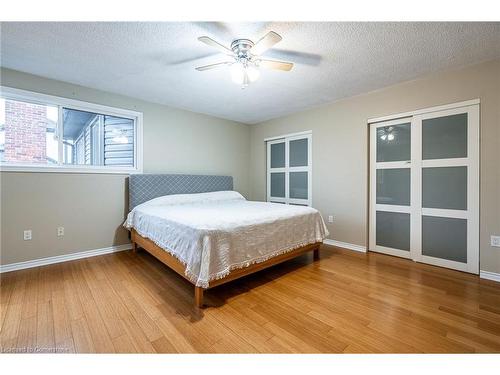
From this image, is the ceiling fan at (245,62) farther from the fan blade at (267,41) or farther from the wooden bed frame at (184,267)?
the wooden bed frame at (184,267)

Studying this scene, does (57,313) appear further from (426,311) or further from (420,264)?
(420,264)

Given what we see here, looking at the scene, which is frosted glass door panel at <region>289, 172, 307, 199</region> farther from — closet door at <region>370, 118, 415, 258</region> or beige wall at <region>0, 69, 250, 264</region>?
beige wall at <region>0, 69, 250, 264</region>

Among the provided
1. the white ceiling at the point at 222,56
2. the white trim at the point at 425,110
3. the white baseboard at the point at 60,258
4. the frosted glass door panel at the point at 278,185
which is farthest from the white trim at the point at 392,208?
the white baseboard at the point at 60,258

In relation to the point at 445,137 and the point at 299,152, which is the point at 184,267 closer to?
the point at 299,152

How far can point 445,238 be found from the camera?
2689mm

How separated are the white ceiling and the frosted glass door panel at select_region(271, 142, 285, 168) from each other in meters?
1.38

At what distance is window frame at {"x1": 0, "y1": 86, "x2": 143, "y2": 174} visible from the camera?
2615 millimetres

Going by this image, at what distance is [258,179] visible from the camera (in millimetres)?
5008

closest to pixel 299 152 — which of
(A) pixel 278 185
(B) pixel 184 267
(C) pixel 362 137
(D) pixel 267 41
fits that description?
(A) pixel 278 185

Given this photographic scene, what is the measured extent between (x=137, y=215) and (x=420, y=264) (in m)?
3.76

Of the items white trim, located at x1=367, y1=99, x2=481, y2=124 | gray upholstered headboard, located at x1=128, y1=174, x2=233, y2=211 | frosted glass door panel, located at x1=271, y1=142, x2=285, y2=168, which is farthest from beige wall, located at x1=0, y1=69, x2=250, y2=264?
white trim, located at x1=367, y1=99, x2=481, y2=124

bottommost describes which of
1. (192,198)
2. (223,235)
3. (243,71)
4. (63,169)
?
(223,235)

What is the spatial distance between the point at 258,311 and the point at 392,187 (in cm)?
252

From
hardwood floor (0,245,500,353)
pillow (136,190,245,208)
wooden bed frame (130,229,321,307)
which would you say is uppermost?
pillow (136,190,245,208)
